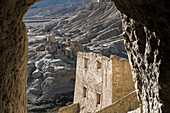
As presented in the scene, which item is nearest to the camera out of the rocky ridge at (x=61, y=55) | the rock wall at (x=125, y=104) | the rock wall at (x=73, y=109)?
the rock wall at (x=125, y=104)

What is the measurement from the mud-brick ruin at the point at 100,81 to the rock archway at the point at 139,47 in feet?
18.5

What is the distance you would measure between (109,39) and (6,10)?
3236cm

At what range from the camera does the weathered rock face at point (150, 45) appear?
2580 millimetres

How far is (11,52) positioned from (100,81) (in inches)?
371

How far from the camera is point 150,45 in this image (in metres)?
2.89

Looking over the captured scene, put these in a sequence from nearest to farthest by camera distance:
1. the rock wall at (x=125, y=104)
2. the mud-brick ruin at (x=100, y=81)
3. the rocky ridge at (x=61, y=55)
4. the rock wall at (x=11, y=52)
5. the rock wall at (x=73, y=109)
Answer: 1. the rock wall at (x=11, y=52)
2. the rock wall at (x=125, y=104)
3. the mud-brick ruin at (x=100, y=81)
4. the rock wall at (x=73, y=109)
5. the rocky ridge at (x=61, y=55)

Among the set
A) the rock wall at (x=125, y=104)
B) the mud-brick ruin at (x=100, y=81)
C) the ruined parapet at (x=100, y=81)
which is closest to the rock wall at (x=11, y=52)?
the rock wall at (x=125, y=104)

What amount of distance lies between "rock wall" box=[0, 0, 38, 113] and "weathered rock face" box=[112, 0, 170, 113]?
1409 millimetres

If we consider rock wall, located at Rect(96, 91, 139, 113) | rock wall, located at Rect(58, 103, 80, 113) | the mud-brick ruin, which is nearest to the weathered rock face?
rock wall, located at Rect(96, 91, 139, 113)


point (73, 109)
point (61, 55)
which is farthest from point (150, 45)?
point (61, 55)

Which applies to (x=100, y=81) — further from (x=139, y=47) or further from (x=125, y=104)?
(x=139, y=47)

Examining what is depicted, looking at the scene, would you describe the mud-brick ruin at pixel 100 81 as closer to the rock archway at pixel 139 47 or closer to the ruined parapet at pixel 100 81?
the ruined parapet at pixel 100 81

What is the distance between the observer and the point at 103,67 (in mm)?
11664

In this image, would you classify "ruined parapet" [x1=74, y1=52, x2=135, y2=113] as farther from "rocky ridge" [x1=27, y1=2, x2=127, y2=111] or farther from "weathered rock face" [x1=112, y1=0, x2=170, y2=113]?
"rocky ridge" [x1=27, y1=2, x2=127, y2=111]
